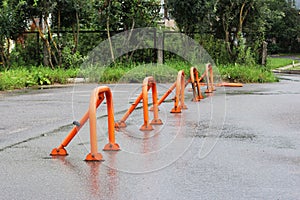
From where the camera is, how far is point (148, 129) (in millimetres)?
10031

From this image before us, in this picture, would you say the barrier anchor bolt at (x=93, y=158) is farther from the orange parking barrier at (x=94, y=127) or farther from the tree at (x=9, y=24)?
the tree at (x=9, y=24)

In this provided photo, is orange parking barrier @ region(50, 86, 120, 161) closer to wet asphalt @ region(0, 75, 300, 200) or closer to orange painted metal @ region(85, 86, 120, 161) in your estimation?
orange painted metal @ region(85, 86, 120, 161)

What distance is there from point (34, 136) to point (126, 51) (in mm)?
14429

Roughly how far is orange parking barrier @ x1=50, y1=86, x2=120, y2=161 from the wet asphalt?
0.14m

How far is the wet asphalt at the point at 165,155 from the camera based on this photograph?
6145 mm

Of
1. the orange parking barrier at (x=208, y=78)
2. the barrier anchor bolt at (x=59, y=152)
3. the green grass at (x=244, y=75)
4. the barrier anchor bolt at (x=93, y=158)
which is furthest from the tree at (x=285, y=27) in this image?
the barrier anchor bolt at (x=93, y=158)

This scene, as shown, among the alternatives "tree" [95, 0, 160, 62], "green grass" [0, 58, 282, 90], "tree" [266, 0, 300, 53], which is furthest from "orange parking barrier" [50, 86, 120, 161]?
"tree" [266, 0, 300, 53]

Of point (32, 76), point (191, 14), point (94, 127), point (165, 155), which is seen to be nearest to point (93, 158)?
point (94, 127)

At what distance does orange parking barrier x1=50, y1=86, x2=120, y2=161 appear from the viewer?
24.2 feet

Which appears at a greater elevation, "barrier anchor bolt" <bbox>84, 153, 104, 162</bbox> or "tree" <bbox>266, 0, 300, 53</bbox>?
"tree" <bbox>266, 0, 300, 53</bbox>

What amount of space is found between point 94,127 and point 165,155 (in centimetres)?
111

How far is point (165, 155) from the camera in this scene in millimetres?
7941

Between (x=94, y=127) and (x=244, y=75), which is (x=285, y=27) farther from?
(x=94, y=127)

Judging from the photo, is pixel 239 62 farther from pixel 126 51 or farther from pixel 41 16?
pixel 41 16
